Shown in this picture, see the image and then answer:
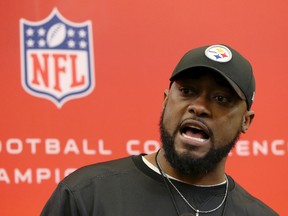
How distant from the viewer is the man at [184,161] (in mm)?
886

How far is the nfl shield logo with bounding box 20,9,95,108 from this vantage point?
1361mm

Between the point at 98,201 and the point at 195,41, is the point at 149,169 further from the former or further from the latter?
the point at 195,41

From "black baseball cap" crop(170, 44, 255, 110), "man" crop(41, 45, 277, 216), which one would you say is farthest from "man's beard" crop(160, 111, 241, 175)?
"black baseball cap" crop(170, 44, 255, 110)

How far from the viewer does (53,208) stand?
2.87ft

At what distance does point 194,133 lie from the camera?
0.90 m

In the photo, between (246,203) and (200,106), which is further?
(246,203)

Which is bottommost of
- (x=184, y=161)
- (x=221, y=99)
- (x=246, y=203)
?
(x=246, y=203)

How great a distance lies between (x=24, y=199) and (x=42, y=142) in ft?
0.51

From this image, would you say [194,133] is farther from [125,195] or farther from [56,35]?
[56,35]

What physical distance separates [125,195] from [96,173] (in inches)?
2.7

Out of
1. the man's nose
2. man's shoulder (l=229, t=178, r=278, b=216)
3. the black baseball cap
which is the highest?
the black baseball cap

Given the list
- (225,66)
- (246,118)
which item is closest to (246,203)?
(246,118)

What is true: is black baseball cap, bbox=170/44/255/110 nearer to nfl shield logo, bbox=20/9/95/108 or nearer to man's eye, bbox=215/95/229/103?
man's eye, bbox=215/95/229/103

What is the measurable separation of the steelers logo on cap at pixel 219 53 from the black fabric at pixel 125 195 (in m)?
0.23
